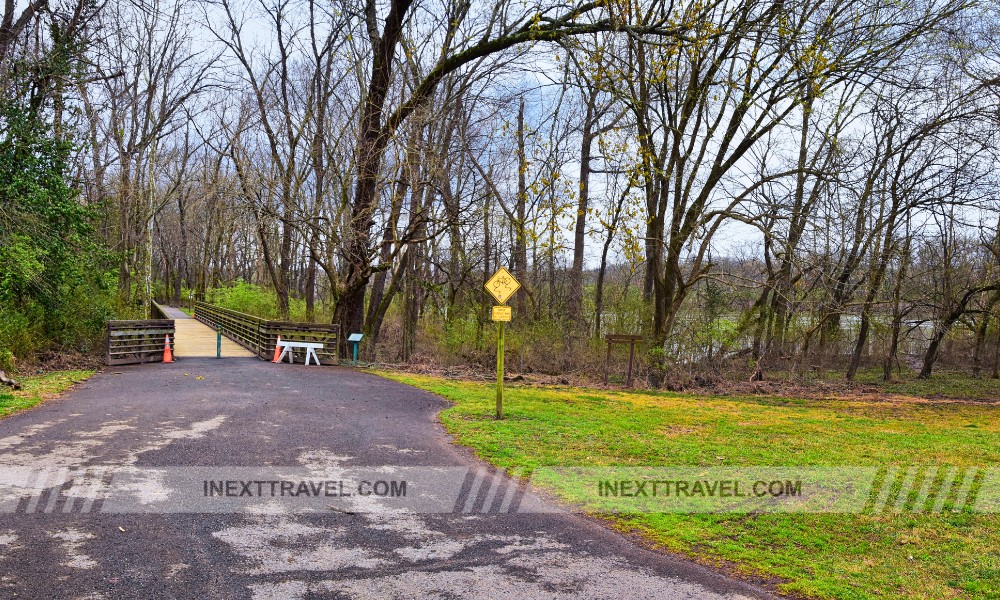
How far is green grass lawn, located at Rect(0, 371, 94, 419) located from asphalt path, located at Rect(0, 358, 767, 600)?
0.99m

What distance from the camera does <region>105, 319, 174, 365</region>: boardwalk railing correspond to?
631 inches

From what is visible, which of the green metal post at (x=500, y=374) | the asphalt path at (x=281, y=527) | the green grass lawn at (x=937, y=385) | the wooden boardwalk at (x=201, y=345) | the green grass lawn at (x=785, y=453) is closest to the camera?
the asphalt path at (x=281, y=527)

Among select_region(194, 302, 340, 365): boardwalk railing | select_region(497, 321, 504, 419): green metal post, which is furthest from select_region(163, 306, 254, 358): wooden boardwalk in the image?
select_region(497, 321, 504, 419): green metal post

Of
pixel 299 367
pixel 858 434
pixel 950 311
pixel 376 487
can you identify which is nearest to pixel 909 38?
pixel 858 434

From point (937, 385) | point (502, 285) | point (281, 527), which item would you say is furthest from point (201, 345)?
point (937, 385)

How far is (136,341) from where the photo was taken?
1658 centimetres

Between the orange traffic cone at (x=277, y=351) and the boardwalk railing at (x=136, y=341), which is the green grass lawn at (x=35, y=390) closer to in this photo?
the boardwalk railing at (x=136, y=341)

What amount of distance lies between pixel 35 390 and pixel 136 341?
18.5 feet

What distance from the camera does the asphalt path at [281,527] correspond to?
397 centimetres

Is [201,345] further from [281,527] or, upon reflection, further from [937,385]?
[937,385]

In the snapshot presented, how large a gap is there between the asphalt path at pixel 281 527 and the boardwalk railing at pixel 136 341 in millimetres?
7782

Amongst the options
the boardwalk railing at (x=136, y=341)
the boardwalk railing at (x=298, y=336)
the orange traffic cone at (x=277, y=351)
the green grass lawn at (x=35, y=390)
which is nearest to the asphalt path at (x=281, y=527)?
the green grass lawn at (x=35, y=390)

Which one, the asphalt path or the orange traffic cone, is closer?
the asphalt path

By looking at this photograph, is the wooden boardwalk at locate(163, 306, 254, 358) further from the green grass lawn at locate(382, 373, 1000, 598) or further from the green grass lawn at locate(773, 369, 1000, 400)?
the green grass lawn at locate(773, 369, 1000, 400)
